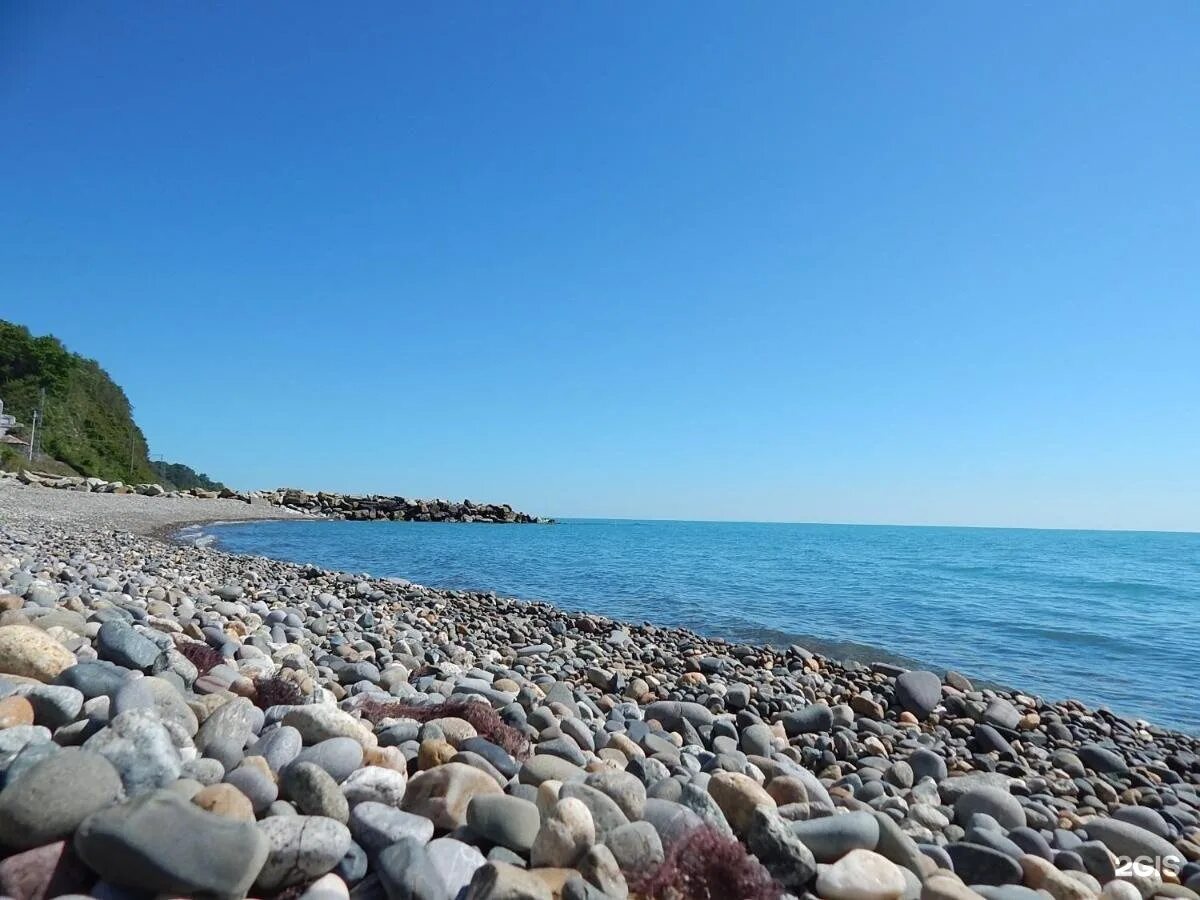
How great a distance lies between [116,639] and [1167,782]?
7.58 meters

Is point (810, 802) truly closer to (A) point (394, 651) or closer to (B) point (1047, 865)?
(B) point (1047, 865)

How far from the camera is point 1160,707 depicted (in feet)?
27.2

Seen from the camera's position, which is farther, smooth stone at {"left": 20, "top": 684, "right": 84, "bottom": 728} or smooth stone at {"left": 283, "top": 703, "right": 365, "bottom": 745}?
smooth stone at {"left": 283, "top": 703, "right": 365, "bottom": 745}

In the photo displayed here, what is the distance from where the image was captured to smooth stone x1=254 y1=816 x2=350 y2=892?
6.50 feet

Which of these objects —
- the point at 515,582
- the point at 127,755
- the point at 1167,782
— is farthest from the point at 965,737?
the point at 515,582

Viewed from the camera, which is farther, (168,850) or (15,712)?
(15,712)

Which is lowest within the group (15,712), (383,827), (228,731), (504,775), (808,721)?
(808,721)

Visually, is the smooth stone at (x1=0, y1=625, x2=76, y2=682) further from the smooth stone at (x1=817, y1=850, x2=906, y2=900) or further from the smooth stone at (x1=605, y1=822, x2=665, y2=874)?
the smooth stone at (x1=817, y1=850, x2=906, y2=900)

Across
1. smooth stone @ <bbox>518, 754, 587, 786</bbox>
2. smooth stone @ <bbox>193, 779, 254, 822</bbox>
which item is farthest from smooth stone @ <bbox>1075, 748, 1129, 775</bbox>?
smooth stone @ <bbox>193, 779, 254, 822</bbox>

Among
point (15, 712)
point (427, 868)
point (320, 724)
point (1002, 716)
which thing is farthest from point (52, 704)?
point (1002, 716)

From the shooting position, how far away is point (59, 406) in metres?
52.7

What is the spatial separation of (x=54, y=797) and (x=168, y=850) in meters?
0.40

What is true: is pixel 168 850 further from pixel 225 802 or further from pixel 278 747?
pixel 278 747

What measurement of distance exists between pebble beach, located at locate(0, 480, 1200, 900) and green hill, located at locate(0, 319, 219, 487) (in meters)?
49.1
